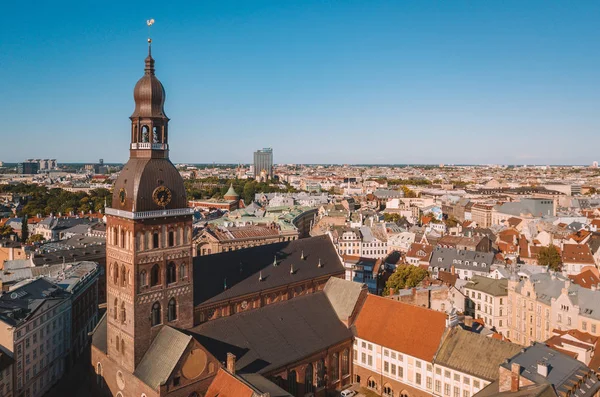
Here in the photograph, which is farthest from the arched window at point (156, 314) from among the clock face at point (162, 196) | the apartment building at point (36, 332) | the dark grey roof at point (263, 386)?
the apartment building at point (36, 332)

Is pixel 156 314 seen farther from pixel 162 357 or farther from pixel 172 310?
pixel 162 357

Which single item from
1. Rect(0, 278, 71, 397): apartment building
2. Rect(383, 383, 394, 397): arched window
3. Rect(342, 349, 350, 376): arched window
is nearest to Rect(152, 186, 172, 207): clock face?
Rect(0, 278, 71, 397): apartment building

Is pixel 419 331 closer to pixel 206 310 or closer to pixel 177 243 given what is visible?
pixel 206 310

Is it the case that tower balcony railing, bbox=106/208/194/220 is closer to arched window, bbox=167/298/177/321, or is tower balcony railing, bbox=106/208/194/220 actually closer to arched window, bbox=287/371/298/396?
arched window, bbox=167/298/177/321

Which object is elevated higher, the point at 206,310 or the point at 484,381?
the point at 206,310

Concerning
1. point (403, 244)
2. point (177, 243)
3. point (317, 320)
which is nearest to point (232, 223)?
point (403, 244)

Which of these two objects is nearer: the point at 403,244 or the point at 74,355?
the point at 74,355
